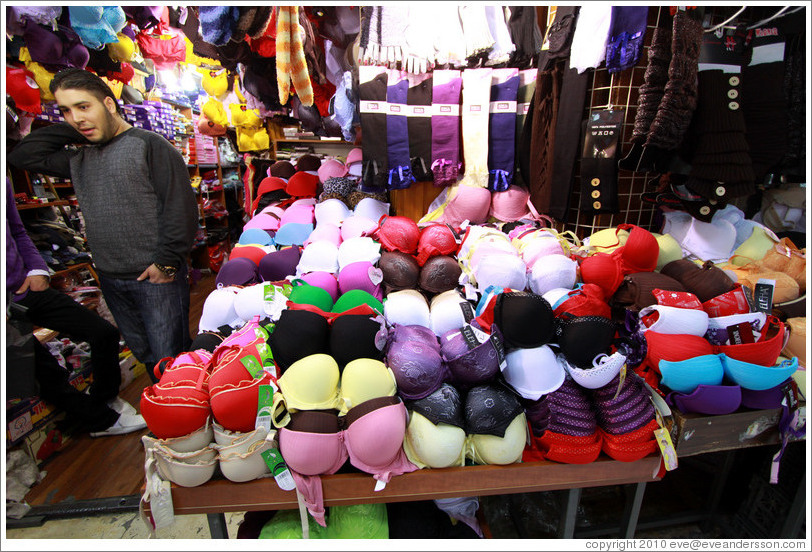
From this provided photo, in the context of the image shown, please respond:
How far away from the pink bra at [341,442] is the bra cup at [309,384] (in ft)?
0.10

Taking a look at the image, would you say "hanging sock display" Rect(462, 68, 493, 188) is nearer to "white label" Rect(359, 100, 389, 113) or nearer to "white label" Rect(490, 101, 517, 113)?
"white label" Rect(490, 101, 517, 113)

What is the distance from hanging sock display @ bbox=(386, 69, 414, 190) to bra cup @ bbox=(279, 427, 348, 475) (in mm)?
1737

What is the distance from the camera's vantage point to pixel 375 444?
1159 millimetres

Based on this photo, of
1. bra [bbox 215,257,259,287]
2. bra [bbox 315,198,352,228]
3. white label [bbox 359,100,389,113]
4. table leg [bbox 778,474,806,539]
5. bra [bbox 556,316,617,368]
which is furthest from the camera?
bra [bbox 315,198,352,228]

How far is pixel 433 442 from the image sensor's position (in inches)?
47.2

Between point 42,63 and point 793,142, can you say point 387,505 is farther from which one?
point 42,63

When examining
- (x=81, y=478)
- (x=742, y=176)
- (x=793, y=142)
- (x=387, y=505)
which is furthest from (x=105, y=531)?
(x=793, y=142)

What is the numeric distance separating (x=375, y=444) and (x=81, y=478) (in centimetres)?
222

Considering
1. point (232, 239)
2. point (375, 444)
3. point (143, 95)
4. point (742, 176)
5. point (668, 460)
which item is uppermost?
point (143, 95)

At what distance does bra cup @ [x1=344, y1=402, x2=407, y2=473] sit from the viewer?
1.16 meters

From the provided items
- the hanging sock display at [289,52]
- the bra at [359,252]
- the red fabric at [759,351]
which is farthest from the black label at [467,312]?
the hanging sock display at [289,52]

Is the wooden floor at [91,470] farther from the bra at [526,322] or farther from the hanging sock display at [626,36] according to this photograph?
the hanging sock display at [626,36]

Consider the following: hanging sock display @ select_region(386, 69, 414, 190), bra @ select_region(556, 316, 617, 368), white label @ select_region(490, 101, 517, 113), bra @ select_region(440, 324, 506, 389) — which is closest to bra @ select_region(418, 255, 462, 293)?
bra @ select_region(440, 324, 506, 389)

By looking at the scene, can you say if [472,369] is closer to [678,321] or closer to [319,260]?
[678,321]
